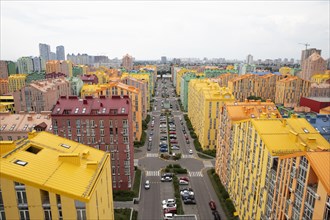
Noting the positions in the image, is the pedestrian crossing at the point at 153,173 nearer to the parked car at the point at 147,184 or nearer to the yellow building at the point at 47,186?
the parked car at the point at 147,184

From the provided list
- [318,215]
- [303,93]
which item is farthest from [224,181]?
[303,93]

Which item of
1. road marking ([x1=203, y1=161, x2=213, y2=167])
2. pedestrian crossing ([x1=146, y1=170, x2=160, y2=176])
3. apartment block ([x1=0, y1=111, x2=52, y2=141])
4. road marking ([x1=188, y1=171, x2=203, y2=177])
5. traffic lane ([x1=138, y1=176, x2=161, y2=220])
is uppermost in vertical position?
apartment block ([x1=0, y1=111, x2=52, y2=141])

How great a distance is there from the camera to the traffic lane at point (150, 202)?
5466cm

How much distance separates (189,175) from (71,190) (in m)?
50.5

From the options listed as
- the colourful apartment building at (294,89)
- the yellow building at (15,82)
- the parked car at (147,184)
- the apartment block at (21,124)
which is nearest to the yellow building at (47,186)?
the parked car at (147,184)

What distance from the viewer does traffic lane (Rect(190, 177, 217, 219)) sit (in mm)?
55156

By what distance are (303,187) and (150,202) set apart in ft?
122

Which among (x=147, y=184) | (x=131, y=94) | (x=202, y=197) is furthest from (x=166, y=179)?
(x=131, y=94)

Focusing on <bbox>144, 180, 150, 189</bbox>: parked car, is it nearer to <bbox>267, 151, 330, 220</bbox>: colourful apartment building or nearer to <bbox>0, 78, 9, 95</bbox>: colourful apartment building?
<bbox>267, 151, 330, 220</bbox>: colourful apartment building

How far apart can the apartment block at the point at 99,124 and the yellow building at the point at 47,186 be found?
90.3 ft

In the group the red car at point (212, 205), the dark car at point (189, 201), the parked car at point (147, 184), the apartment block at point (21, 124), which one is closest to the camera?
the red car at point (212, 205)

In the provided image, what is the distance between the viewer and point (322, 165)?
91.9 feet

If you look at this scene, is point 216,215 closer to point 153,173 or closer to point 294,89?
point 153,173

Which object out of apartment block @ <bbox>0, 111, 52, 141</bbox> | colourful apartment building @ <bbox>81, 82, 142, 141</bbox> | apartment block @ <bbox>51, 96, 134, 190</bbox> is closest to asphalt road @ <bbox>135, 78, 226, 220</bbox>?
colourful apartment building @ <bbox>81, 82, 142, 141</bbox>
